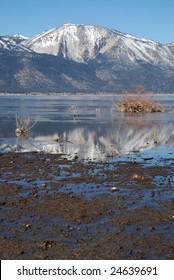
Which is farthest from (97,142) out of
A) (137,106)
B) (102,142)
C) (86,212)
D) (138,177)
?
(137,106)

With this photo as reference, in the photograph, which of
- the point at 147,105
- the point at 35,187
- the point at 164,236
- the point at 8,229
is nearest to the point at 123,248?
the point at 164,236

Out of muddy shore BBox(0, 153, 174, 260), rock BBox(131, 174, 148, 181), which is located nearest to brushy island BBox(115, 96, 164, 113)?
muddy shore BBox(0, 153, 174, 260)

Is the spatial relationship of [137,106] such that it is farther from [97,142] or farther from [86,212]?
[86,212]

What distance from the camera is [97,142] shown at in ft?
91.9

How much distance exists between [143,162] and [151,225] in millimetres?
9233

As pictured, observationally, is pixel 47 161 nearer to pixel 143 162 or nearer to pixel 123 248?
pixel 143 162

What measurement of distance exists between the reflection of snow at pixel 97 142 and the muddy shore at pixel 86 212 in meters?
4.49

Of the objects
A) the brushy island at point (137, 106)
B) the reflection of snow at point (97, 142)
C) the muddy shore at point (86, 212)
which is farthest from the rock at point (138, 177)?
the brushy island at point (137, 106)

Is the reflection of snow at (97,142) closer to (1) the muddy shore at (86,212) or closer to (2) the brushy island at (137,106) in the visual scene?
(1) the muddy shore at (86,212)

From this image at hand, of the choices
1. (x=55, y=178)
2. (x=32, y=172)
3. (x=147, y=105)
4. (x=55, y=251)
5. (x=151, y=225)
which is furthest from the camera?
(x=147, y=105)

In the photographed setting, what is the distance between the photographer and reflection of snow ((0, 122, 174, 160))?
77.8 feet

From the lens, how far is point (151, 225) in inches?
422

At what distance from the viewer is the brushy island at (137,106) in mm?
64125
